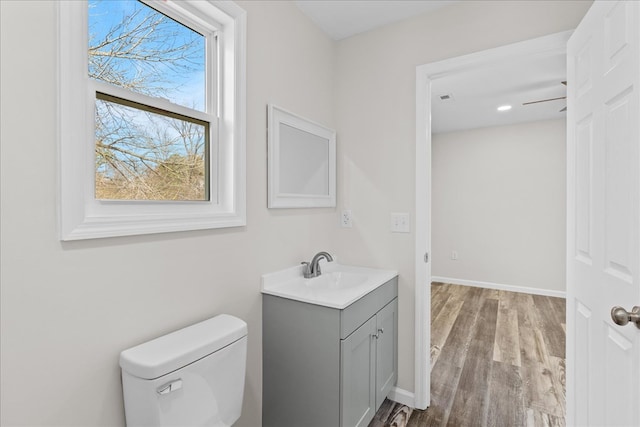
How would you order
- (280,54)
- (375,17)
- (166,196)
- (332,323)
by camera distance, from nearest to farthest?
1. (166,196)
2. (332,323)
3. (280,54)
4. (375,17)

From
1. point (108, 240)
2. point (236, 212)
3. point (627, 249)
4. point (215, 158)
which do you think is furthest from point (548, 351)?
point (108, 240)

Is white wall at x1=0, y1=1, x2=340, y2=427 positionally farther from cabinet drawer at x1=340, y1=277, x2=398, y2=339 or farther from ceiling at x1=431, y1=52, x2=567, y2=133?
ceiling at x1=431, y1=52, x2=567, y2=133

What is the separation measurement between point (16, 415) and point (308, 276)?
1288 millimetres

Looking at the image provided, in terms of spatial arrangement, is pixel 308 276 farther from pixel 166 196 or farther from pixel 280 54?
pixel 280 54

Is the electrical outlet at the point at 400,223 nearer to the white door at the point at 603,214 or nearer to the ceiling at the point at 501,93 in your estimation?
the white door at the point at 603,214

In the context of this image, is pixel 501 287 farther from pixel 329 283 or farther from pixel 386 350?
pixel 329 283

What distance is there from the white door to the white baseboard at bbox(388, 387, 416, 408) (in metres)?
0.81

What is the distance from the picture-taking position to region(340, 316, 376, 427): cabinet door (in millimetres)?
1435

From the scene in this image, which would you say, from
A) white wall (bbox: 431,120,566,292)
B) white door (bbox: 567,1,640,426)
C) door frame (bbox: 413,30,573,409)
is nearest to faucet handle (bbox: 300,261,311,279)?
door frame (bbox: 413,30,573,409)

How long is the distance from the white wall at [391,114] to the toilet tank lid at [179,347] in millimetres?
1148

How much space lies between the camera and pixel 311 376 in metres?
1.49

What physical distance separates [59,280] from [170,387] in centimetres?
47

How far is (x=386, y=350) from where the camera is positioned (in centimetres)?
188

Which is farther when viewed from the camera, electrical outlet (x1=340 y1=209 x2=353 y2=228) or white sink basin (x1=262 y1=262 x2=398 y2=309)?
electrical outlet (x1=340 y1=209 x2=353 y2=228)
